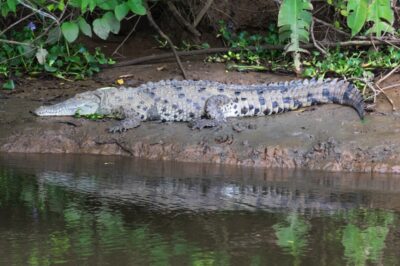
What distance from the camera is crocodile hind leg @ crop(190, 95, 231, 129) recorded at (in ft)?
26.2

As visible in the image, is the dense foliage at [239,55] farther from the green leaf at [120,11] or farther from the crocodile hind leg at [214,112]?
the green leaf at [120,11]

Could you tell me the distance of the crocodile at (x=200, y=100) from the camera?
8.31 metres

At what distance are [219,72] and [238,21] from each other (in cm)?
173

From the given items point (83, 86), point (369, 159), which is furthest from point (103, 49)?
point (369, 159)

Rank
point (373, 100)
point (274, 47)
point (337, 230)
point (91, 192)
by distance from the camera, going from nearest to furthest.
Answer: point (337, 230) < point (91, 192) < point (373, 100) < point (274, 47)

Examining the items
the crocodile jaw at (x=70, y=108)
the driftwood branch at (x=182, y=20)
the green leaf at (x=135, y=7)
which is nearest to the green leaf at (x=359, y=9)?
the green leaf at (x=135, y=7)

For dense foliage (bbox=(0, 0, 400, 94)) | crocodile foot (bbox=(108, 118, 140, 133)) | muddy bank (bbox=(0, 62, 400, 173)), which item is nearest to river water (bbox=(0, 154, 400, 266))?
muddy bank (bbox=(0, 62, 400, 173))

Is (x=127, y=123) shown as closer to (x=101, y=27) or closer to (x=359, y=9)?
(x=101, y=27)

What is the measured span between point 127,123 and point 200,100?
0.97 meters

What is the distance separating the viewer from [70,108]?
8461 millimetres

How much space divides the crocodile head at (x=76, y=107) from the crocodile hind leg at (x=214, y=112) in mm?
1290

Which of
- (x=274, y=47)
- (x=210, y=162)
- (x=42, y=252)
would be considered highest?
(x=274, y=47)

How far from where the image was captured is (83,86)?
945cm

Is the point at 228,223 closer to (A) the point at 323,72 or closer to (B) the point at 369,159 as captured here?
(B) the point at 369,159
